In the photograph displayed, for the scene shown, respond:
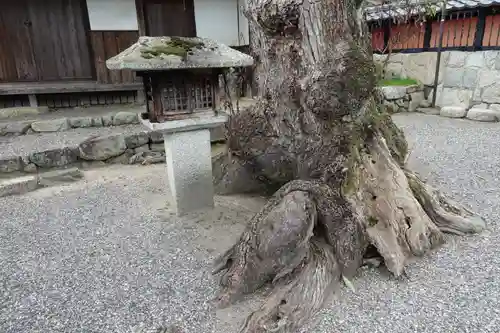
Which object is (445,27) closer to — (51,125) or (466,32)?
(466,32)

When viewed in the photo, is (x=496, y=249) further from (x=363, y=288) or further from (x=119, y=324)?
(x=119, y=324)

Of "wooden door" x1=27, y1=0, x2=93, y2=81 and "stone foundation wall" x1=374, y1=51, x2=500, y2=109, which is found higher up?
"wooden door" x1=27, y1=0, x2=93, y2=81

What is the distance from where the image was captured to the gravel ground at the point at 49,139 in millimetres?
5746

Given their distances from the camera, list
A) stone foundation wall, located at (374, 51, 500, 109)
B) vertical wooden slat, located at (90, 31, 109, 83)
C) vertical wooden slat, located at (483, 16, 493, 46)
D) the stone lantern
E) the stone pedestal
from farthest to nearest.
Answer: stone foundation wall, located at (374, 51, 500, 109) < vertical wooden slat, located at (483, 16, 493, 46) < vertical wooden slat, located at (90, 31, 109, 83) < the stone pedestal < the stone lantern

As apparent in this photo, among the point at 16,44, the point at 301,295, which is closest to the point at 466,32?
the point at 301,295

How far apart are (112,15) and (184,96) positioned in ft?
15.8

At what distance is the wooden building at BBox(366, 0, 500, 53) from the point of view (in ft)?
24.8

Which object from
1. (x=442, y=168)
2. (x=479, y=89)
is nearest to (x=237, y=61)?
(x=442, y=168)

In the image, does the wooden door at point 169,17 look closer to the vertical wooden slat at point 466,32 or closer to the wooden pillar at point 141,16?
the wooden pillar at point 141,16

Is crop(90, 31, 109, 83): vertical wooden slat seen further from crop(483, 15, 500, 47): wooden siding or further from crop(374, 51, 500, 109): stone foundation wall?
crop(483, 15, 500, 47): wooden siding

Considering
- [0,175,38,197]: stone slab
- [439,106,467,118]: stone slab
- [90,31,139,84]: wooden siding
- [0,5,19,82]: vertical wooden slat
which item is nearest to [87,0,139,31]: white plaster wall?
[90,31,139,84]: wooden siding

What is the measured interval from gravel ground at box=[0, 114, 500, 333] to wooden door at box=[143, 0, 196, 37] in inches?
170

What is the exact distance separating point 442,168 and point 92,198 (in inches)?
190

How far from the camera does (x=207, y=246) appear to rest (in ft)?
11.1
